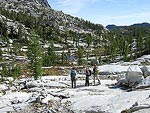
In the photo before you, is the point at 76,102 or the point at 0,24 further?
the point at 0,24

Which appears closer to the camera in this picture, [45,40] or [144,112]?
[144,112]

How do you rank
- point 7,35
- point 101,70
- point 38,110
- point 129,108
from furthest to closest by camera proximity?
point 7,35 → point 101,70 → point 38,110 → point 129,108

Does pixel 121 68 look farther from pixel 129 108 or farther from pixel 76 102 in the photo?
pixel 129 108

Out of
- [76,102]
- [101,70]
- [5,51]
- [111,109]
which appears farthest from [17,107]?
[5,51]

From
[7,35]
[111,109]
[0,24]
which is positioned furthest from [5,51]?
[111,109]

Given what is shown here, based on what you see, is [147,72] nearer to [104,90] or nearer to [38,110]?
[104,90]

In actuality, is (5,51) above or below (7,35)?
below

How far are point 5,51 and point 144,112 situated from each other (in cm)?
13590

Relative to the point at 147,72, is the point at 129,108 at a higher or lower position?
lower

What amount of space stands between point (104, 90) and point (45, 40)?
165486 mm

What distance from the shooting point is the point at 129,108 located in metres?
25.5

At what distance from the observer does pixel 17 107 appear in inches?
1215

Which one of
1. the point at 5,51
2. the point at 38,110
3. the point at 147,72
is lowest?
the point at 38,110

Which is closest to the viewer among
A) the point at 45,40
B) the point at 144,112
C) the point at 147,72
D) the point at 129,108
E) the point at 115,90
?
the point at 144,112
